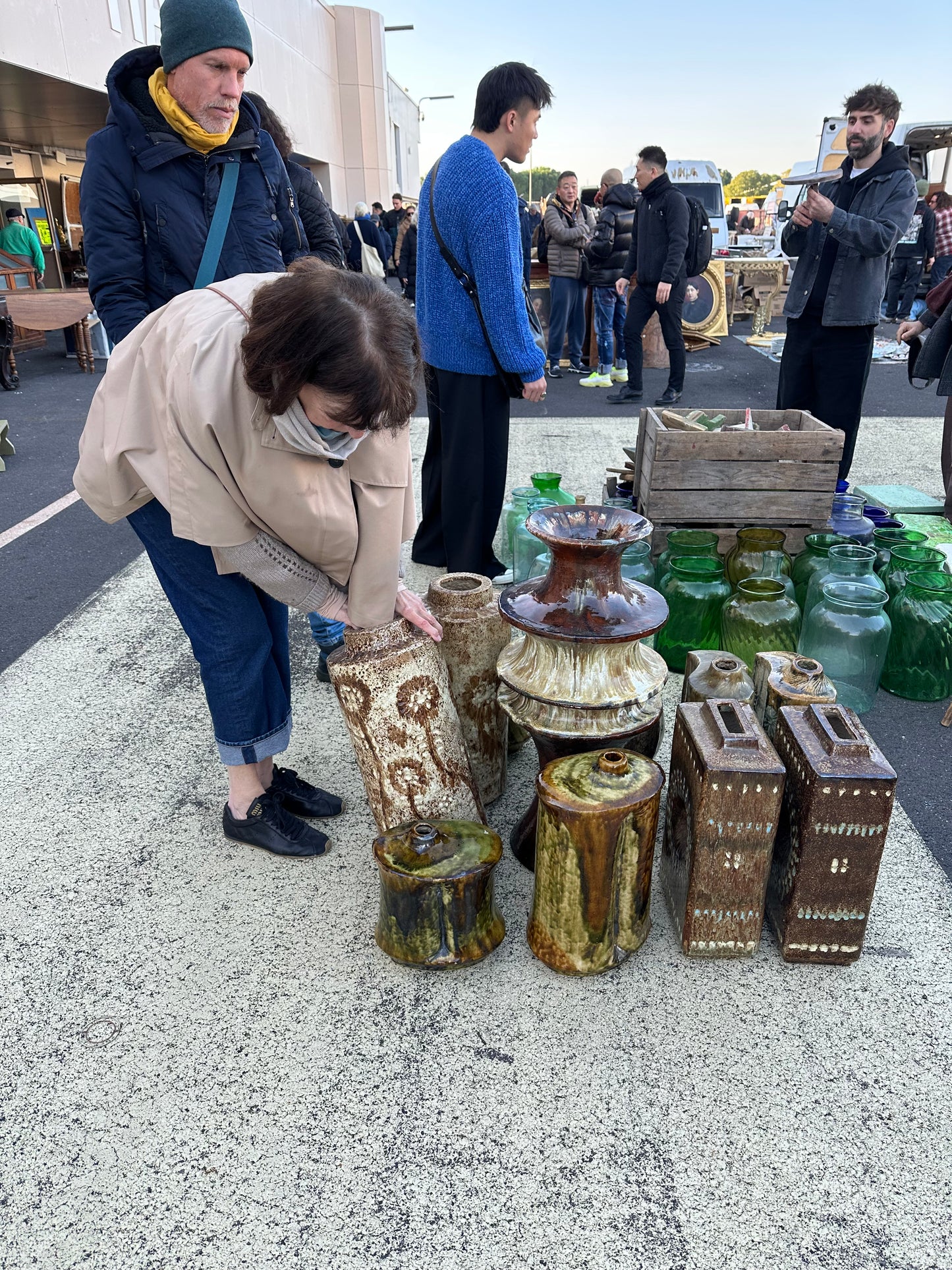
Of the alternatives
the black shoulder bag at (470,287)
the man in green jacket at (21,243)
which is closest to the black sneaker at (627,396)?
the black shoulder bag at (470,287)

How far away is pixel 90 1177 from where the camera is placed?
1.53 meters

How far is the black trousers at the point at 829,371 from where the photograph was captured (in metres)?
4.14

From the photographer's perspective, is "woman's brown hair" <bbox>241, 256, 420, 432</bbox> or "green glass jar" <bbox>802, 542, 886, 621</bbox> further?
"green glass jar" <bbox>802, 542, 886, 621</bbox>

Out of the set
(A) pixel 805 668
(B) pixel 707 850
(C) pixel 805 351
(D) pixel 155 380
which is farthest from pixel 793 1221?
(C) pixel 805 351

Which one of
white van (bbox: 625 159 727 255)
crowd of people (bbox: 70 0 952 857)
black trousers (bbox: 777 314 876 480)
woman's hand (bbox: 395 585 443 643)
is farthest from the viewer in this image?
white van (bbox: 625 159 727 255)

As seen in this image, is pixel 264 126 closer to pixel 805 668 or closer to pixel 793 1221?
pixel 805 668

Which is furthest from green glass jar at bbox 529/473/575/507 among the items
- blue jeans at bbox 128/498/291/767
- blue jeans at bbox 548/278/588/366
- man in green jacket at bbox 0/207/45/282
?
man in green jacket at bbox 0/207/45/282

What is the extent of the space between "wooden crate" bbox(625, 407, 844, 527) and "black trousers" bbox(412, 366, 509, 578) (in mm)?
675

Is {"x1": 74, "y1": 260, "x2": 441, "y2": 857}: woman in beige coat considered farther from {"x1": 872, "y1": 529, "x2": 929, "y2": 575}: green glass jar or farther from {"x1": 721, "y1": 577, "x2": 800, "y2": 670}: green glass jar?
{"x1": 872, "y1": 529, "x2": 929, "y2": 575}: green glass jar

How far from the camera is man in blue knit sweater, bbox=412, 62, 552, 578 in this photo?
10.3ft

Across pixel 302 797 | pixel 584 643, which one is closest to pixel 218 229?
pixel 584 643

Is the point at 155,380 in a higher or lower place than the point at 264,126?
lower

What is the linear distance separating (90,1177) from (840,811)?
1630 millimetres

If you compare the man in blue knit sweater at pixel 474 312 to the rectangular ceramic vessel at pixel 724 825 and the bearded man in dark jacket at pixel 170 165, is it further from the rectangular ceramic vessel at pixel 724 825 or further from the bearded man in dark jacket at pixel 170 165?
the rectangular ceramic vessel at pixel 724 825
